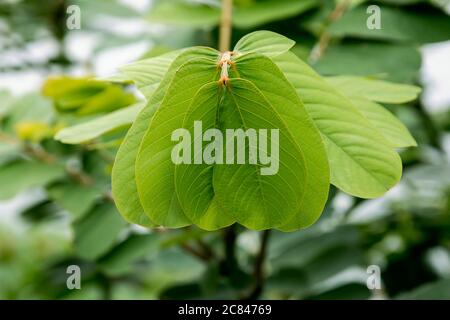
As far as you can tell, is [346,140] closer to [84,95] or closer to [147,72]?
[147,72]

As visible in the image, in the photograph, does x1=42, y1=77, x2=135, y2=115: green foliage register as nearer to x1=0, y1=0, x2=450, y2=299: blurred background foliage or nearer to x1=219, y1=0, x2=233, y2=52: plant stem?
x1=0, y1=0, x2=450, y2=299: blurred background foliage

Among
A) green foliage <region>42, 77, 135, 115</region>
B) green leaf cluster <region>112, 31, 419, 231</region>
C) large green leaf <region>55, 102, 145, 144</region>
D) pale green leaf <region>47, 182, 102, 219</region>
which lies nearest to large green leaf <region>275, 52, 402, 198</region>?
green leaf cluster <region>112, 31, 419, 231</region>

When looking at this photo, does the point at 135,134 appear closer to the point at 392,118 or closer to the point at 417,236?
the point at 392,118

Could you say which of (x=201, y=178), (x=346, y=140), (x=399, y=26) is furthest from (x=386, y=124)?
(x=399, y=26)

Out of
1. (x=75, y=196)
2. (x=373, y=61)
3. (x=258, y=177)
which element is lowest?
(x=258, y=177)

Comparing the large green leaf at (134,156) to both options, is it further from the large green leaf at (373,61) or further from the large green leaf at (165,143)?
the large green leaf at (373,61)
